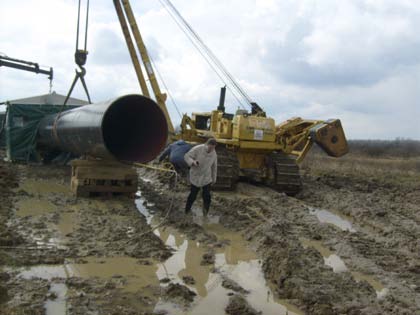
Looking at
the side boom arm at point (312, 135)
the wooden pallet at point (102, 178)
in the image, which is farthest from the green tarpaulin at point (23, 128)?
the side boom arm at point (312, 135)

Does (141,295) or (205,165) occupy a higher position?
(205,165)

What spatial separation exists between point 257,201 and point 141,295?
17.9 feet

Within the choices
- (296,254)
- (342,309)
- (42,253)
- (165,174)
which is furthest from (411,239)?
(165,174)

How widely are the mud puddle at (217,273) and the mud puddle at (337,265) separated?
35.8 inches

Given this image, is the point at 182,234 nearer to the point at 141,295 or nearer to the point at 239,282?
the point at 239,282

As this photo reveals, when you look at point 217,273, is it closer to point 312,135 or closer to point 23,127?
point 312,135

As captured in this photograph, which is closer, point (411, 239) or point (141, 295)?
point (141, 295)

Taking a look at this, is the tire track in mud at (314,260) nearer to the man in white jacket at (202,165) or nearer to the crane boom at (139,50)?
the man in white jacket at (202,165)

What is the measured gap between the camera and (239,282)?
15.2 feet

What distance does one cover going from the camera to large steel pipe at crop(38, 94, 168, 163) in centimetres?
741

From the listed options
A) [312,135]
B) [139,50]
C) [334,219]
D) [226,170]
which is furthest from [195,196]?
[139,50]

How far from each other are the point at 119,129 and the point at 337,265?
5124 mm

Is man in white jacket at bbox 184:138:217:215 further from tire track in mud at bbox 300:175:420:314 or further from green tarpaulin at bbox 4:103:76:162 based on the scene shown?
green tarpaulin at bbox 4:103:76:162

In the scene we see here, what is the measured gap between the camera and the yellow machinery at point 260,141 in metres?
11.4
